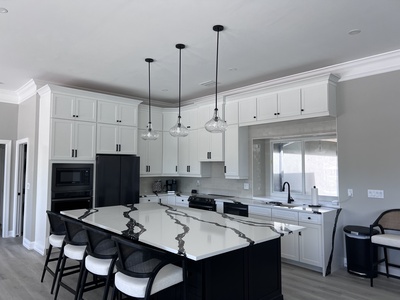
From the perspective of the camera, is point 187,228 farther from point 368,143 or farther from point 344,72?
point 344,72

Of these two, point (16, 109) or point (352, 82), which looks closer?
point (352, 82)

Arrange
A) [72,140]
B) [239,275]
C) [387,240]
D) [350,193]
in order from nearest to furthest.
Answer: [239,275]
[387,240]
[350,193]
[72,140]

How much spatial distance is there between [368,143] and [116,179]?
4223mm

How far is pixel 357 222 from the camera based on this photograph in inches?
170

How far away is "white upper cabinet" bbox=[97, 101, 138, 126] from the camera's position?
5.56m

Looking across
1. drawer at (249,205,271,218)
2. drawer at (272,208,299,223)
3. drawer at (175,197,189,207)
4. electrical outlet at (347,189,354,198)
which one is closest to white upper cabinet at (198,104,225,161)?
drawer at (175,197,189,207)

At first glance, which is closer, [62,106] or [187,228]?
[187,228]

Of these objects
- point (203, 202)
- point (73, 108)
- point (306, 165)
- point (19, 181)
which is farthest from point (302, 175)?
point (19, 181)

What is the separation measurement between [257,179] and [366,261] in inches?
88.8

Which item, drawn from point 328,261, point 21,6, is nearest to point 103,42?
point 21,6

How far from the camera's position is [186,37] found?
Answer: 352 centimetres

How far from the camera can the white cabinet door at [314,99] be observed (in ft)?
14.3

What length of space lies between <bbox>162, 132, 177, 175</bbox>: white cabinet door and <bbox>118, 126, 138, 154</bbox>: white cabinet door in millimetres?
852

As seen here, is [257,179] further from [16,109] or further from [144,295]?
[16,109]
